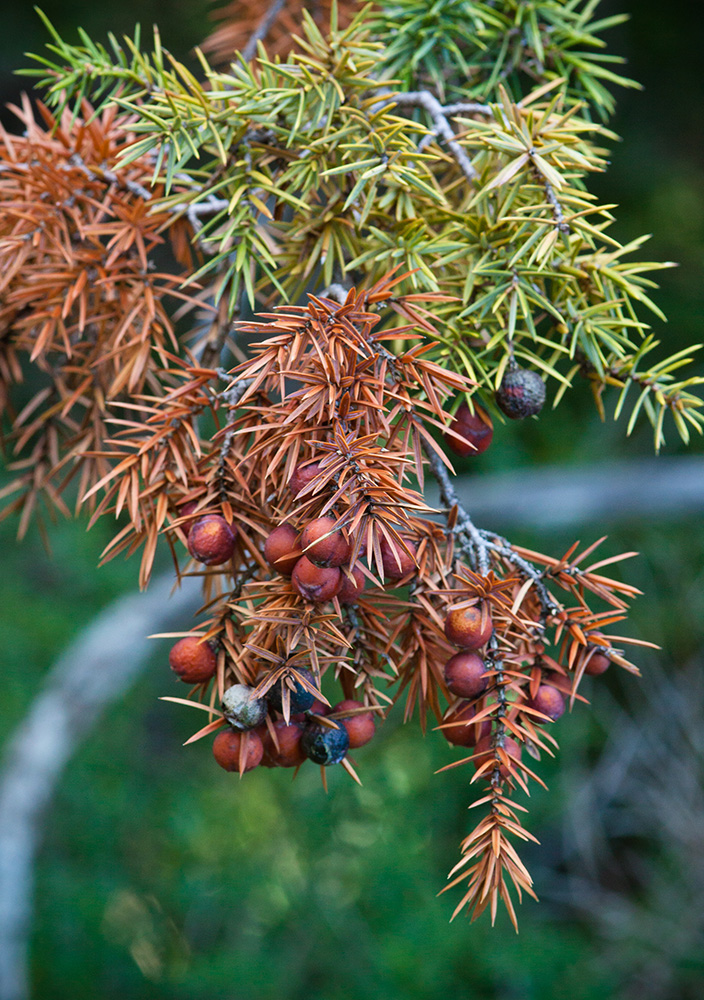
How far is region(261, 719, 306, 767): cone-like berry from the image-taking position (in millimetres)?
385

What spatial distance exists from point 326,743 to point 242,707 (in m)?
0.05

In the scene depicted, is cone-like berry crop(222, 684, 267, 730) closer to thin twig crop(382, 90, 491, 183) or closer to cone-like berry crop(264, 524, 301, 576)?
cone-like berry crop(264, 524, 301, 576)

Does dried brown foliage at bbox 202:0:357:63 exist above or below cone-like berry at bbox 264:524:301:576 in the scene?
above

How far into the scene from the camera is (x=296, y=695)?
1.20ft

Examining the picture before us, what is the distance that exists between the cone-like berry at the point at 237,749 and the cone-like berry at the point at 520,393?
220 mm

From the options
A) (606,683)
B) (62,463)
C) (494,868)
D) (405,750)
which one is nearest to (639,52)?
(606,683)

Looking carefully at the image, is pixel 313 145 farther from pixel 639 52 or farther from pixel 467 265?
pixel 639 52

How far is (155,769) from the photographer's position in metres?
2.22

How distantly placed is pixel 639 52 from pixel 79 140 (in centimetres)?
211

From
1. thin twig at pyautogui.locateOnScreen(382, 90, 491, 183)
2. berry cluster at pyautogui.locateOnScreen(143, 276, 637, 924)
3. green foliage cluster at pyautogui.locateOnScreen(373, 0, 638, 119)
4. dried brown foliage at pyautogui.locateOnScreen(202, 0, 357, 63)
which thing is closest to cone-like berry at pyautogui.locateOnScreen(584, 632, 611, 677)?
berry cluster at pyautogui.locateOnScreen(143, 276, 637, 924)

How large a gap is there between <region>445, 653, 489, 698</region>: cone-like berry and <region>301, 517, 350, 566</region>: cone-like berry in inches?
4.0

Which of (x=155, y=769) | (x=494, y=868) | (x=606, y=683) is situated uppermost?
(x=494, y=868)

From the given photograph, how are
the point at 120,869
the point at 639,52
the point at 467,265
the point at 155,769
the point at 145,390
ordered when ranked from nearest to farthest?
the point at 467,265
the point at 145,390
the point at 120,869
the point at 639,52
the point at 155,769

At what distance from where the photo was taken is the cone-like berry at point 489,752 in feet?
1.22
